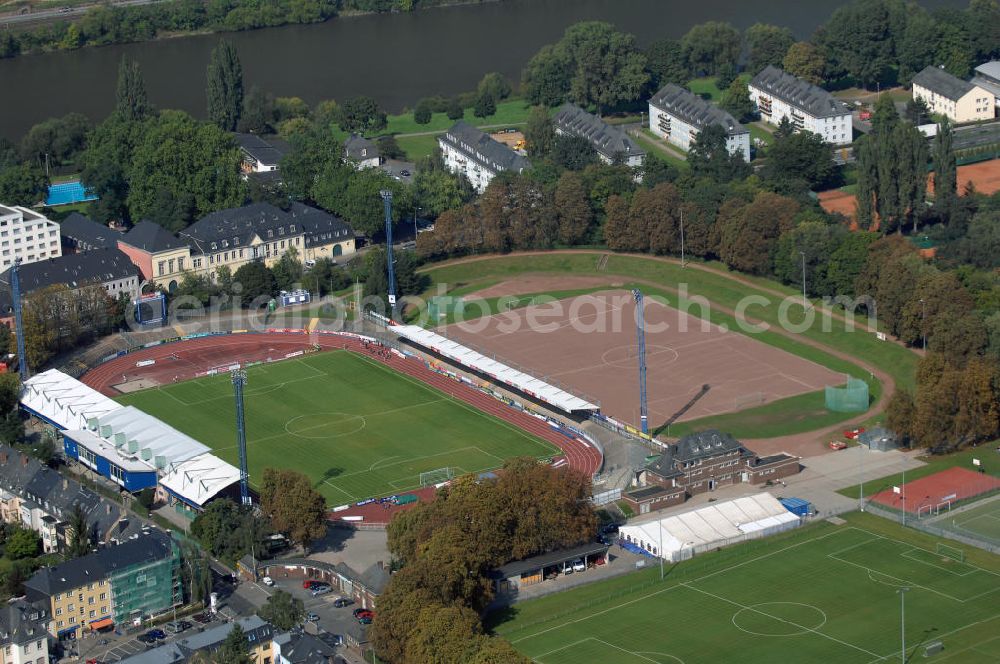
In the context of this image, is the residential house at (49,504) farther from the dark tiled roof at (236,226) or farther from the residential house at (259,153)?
the residential house at (259,153)

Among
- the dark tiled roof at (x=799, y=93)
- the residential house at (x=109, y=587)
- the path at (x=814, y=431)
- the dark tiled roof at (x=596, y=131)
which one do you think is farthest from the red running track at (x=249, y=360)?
the dark tiled roof at (x=799, y=93)

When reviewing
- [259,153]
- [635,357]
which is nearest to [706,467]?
[635,357]

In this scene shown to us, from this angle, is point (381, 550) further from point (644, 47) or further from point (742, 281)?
point (644, 47)

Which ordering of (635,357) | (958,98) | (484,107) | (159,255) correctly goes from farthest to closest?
1. (484,107)
2. (958,98)
3. (159,255)
4. (635,357)

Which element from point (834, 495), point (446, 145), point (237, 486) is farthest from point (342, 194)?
point (834, 495)

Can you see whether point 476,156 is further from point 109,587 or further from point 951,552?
point 109,587

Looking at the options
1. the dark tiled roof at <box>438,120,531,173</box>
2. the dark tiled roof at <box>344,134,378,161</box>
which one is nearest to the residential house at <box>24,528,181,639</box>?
the dark tiled roof at <box>438,120,531,173</box>
